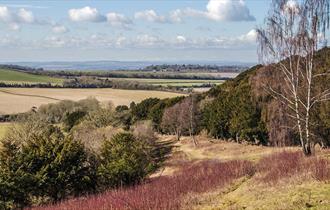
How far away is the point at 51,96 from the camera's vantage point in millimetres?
145375

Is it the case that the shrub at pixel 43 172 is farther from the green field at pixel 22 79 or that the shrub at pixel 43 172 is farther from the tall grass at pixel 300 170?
the green field at pixel 22 79

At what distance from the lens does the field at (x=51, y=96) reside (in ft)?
420

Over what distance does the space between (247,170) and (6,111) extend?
10514 cm

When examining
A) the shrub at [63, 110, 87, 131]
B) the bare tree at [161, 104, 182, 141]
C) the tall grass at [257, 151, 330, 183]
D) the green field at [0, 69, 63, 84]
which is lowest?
the shrub at [63, 110, 87, 131]

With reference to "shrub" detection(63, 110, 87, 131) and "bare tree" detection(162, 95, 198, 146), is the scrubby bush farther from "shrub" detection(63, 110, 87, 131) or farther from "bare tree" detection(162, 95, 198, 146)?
"shrub" detection(63, 110, 87, 131)

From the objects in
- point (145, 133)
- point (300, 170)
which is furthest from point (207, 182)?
point (145, 133)

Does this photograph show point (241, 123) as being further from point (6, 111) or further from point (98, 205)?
point (6, 111)

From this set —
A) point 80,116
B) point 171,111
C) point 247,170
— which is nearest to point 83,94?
point 80,116

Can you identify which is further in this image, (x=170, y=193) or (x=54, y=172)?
(x=54, y=172)

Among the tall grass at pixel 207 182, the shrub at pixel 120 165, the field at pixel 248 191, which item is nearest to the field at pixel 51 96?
the shrub at pixel 120 165

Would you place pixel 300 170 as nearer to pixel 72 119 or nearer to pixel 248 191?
pixel 248 191

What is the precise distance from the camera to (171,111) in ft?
284

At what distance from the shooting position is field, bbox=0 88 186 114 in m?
128

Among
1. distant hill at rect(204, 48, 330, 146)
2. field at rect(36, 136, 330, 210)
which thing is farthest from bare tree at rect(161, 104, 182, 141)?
field at rect(36, 136, 330, 210)
